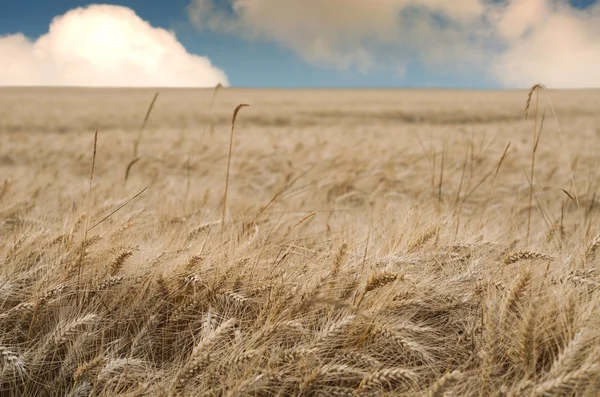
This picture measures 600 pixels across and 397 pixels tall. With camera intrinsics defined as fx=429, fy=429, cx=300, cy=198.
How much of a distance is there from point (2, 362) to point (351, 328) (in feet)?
3.18

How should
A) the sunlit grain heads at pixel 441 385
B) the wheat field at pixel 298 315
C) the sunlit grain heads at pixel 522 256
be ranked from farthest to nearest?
the sunlit grain heads at pixel 522 256
the wheat field at pixel 298 315
the sunlit grain heads at pixel 441 385

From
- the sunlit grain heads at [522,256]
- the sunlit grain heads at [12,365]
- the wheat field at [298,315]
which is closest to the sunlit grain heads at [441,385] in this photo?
the wheat field at [298,315]

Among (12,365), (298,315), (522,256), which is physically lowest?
(12,365)

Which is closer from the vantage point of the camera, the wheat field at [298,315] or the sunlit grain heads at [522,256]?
the wheat field at [298,315]

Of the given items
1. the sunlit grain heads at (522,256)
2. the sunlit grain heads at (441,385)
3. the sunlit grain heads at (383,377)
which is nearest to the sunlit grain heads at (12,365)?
the sunlit grain heads at (383,377)

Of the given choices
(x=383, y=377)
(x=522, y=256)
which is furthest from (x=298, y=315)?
(x=522, y=256)

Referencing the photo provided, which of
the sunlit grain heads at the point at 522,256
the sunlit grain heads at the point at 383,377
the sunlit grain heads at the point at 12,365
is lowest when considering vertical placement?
the sunlit grain heads at the point at 12,365

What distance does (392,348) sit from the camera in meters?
1.20

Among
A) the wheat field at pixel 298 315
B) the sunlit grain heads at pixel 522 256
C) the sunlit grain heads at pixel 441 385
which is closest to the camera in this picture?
the sunlit grain heads at pixel 441 385

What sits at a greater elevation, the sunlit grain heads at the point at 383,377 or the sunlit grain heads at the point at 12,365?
the sunlit grain heads at the point at 383,377

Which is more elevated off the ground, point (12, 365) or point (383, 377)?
point (383, 377)

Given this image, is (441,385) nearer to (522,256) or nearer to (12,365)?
(522,256)

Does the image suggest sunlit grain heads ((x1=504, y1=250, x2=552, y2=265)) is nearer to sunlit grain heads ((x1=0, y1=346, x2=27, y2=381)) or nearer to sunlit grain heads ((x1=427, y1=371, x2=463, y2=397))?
sunlit grain heads ((x1=427, y1=371, x2=463, y2=397))

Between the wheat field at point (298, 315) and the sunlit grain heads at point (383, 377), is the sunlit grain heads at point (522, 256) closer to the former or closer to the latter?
the wheat field at point (298, 315)
